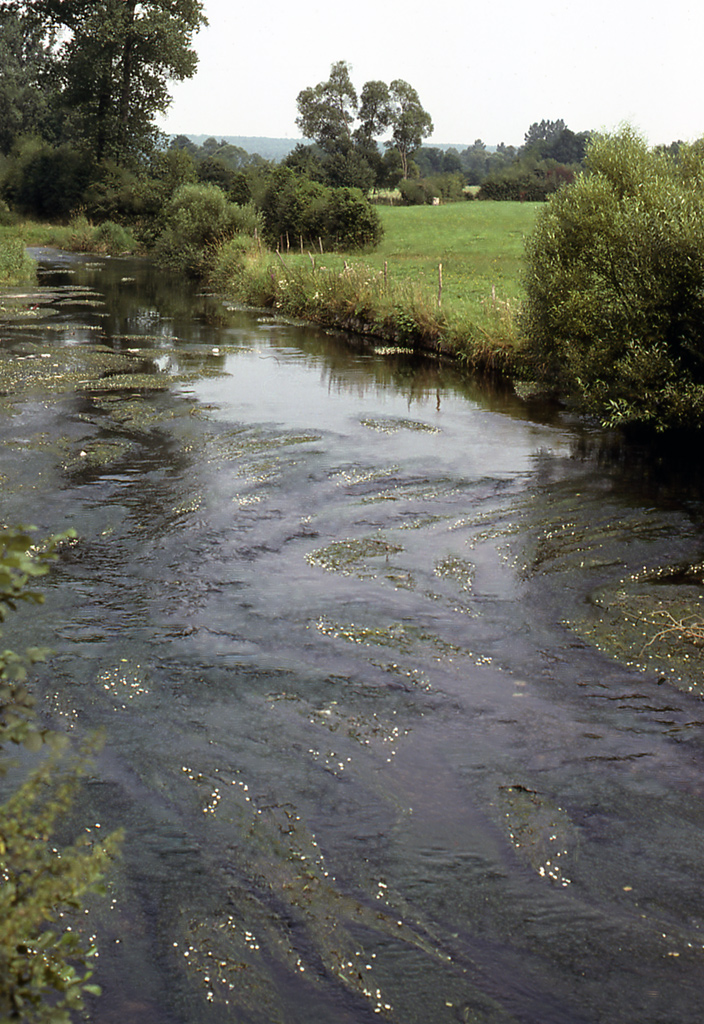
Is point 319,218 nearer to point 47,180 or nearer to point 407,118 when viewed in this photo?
point 47,180

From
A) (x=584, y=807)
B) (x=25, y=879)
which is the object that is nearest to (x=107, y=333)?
(x=584, y=807)

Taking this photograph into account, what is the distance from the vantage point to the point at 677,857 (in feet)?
19.1

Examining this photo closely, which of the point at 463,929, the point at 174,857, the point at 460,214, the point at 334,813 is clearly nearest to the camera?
the point at 463,929

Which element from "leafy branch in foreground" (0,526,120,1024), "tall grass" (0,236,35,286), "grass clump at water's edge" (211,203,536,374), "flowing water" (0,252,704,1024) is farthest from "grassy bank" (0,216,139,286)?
"leafy branch in foreground" (0,526,120,1024)

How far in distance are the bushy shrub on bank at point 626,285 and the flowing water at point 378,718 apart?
1.37 metres

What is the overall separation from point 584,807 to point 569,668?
205cm

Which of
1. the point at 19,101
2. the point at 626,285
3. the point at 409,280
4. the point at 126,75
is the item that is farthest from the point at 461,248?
the point at 19,101

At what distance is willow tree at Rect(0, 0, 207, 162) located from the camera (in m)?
68.6

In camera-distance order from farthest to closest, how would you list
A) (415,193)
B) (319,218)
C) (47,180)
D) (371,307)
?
(415,193)
(47,180)
(319,218)
(371,307)

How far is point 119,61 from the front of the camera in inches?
2867

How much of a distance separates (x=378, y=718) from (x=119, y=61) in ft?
256

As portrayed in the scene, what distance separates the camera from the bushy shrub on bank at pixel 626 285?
14.8m

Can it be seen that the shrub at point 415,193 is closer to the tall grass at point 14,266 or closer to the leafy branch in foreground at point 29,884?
the tall grass at point 14,266

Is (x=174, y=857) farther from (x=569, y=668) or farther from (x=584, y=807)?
(x=569, y=668)
